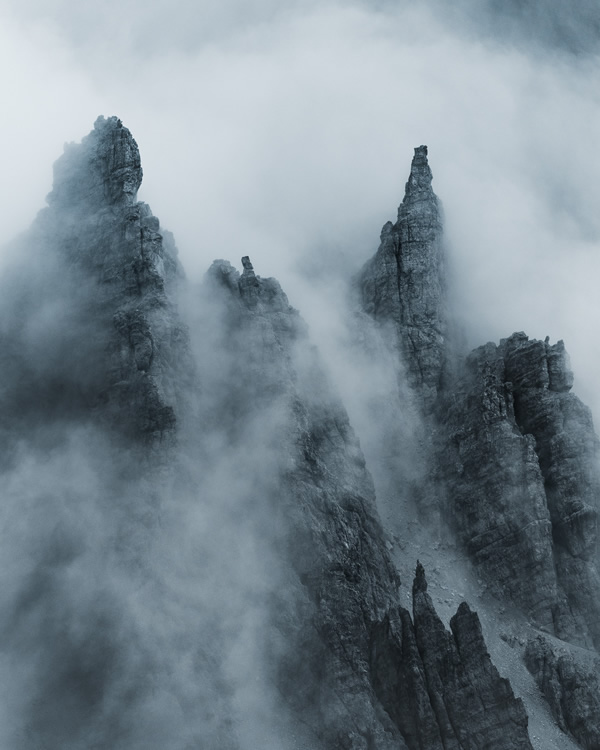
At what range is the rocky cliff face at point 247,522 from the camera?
472ft

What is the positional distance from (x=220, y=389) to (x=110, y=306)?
24.2 metres

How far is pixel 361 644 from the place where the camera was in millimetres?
150250

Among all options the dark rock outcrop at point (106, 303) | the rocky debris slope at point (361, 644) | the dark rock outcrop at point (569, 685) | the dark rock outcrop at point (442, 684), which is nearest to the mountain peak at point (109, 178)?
the dark rock outcrop at point (106, 303)

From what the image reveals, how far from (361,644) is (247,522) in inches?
1058

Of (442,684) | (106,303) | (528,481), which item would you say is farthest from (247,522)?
(528,481)

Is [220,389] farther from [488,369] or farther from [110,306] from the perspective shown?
[488,369]

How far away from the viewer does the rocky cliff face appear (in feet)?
472

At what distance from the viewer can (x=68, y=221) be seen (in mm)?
193500

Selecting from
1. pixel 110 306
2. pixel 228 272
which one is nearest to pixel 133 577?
pixel 110 306

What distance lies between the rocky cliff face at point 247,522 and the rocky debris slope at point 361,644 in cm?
31

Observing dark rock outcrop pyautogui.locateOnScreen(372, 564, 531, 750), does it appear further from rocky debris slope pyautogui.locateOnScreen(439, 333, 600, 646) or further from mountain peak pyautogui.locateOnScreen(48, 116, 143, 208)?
mountain peak pyautogui.locateOnScreen(48, 116, 143, 208)

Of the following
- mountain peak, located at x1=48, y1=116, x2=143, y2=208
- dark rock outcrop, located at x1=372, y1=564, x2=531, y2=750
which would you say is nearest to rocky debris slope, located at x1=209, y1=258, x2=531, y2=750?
dark rock outcrop, located at x1=372, y1=564, x2=531, y2=750

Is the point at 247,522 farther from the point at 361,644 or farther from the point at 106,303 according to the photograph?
the point at 106,303

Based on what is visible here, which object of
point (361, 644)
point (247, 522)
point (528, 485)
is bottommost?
point (361, 644)
